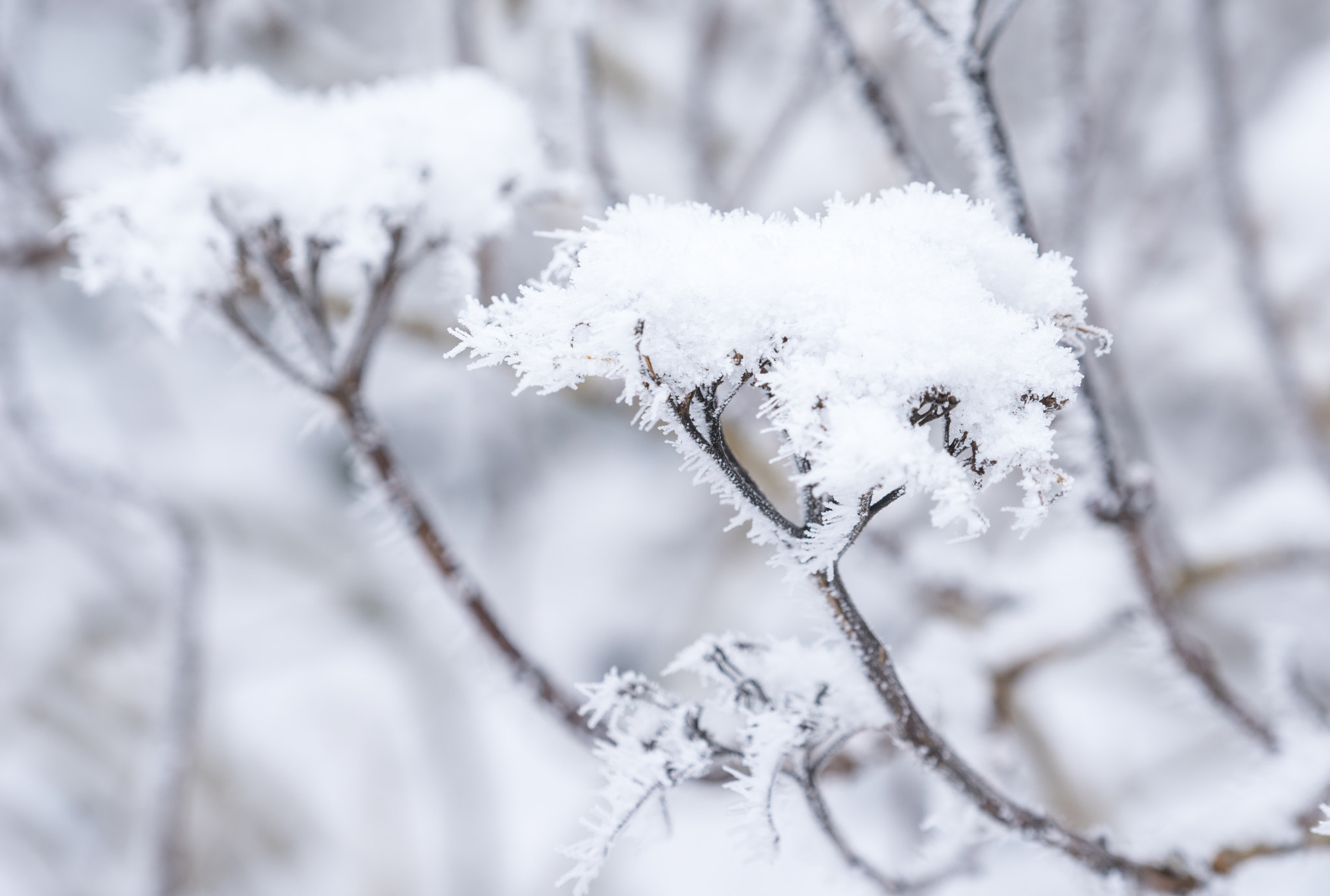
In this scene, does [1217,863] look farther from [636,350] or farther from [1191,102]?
[1191,102]

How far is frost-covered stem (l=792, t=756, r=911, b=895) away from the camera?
12.9 inches

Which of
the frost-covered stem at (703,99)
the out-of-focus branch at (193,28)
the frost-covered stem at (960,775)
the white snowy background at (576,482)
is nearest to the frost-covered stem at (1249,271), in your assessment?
the white snowy background at (576,482)

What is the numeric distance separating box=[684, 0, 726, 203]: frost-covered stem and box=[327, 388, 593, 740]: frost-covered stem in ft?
2.06

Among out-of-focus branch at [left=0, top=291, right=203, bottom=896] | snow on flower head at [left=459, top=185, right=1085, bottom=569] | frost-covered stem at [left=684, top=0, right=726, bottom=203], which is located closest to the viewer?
snow on flower head at [left=459, top=185, right=1085, bottom=569]

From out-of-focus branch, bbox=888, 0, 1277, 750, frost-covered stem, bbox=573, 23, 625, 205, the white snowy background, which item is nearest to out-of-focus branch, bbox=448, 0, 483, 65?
the white snowy background

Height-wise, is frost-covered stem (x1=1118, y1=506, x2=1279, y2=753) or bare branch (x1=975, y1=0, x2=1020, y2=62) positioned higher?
bare branch (x1=975, y1=0, x2=1020, y2=62)

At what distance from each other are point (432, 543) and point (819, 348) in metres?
0.34

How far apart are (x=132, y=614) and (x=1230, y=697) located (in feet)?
6.43

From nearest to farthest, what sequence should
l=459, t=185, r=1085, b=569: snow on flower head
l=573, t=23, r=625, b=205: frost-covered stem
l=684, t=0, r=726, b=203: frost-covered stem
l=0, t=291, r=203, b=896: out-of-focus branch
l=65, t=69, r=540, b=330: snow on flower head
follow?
l=459, t=185, r=1085, b=569: snow on flower head → l=65, t=69, r=540, b=330: snow on flower head → l=573, t=23, r=625, b=205: frost-covered stem → l=0, t=291, r=203, b=896: out-of-focus branch → l=684, t=0, r=726, b=203: frost-covered stem

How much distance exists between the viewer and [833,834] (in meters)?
0.35

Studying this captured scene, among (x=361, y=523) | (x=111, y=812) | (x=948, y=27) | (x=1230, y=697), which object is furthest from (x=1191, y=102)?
(x=111, y=812)

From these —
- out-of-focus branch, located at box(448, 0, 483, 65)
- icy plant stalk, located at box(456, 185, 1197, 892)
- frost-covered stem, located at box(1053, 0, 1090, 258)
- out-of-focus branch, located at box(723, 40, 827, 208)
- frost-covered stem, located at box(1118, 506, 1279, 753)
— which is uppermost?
out-of-focus branch, located at box(448, 0, 483, 65)

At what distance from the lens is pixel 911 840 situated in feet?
4.35

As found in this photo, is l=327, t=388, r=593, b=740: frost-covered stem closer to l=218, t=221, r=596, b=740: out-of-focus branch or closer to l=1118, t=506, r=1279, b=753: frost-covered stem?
l=218, t=221, r=596, b=740: out-of-focus branch
